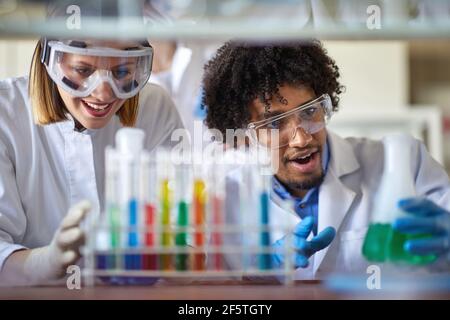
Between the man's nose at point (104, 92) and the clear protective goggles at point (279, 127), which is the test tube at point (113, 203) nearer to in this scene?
the man's nose at point (104, 92)

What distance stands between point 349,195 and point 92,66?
0.54 meters

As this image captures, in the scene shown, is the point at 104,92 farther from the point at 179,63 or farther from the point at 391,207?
the point at 391,207

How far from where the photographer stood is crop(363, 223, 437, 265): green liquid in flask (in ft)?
4.23

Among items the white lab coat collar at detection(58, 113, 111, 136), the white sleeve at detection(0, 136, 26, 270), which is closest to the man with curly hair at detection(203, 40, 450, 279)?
the white lab coat collar at detection(58, 113, 111, 136)

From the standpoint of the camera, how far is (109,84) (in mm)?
1343

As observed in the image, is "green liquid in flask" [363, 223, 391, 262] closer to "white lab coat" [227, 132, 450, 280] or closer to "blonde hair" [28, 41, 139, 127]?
"white lab coat" [227, 132, 450, 280]

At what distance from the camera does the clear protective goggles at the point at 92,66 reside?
1.33 metres

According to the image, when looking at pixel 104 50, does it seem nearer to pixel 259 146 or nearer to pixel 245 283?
pixel 259 146

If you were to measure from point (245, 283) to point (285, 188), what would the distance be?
21 cm

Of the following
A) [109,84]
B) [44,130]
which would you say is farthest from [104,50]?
[44,130]

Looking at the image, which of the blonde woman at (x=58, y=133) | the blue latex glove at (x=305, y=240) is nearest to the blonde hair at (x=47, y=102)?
the blonde woman at (x=58, y=133)

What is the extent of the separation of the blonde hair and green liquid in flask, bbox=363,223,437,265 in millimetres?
490

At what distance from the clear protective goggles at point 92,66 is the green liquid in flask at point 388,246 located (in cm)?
52

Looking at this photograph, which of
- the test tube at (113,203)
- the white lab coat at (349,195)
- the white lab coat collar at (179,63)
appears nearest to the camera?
the test tube at (113,203)
